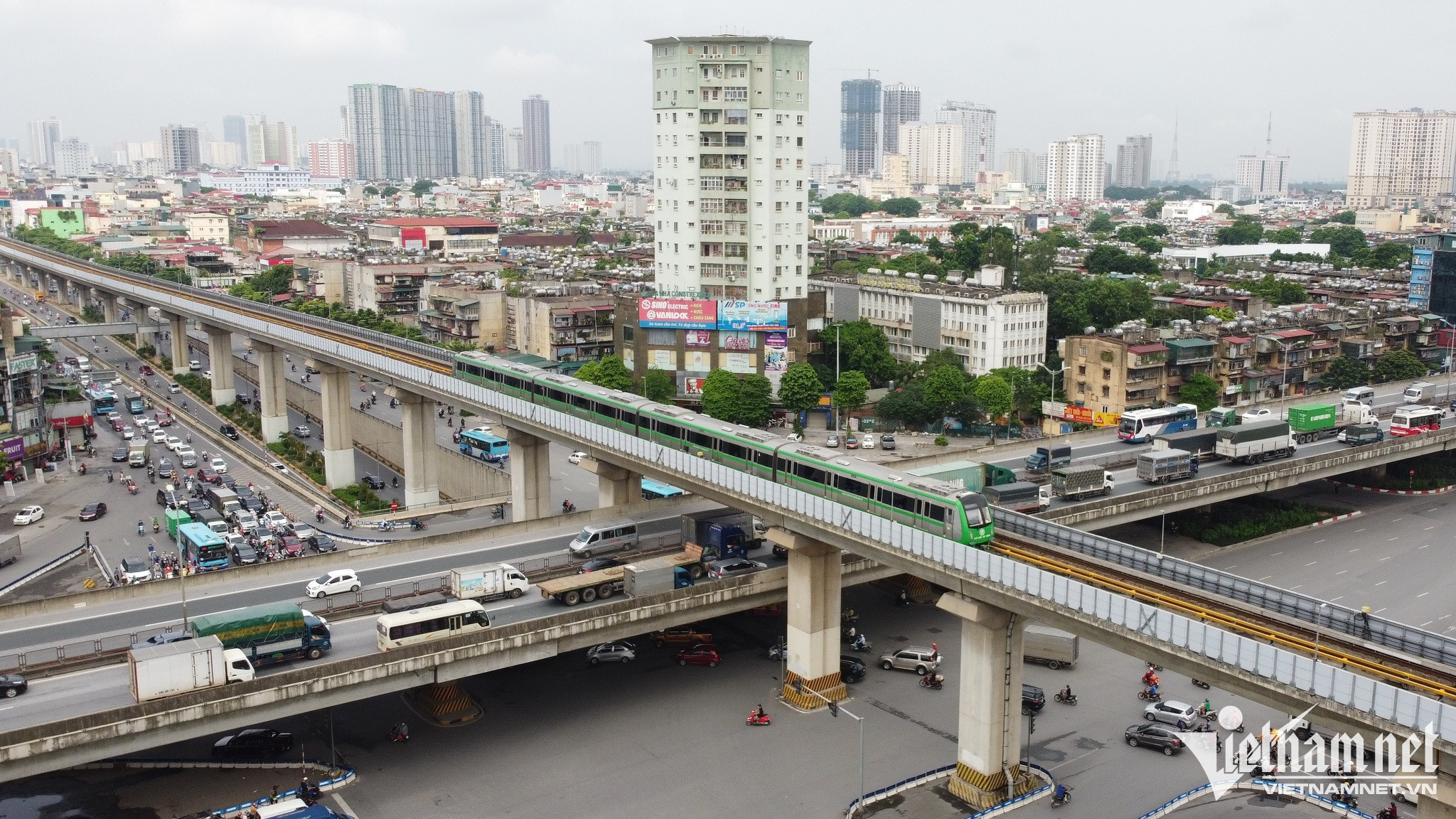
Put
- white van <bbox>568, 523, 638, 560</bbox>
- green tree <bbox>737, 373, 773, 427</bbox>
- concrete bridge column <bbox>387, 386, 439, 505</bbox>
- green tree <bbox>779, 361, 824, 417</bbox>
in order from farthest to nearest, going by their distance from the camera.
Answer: green tree <bbox>779, 361, 824, 417</bbox> → green tree <bbox>737, 373, 773, 427</bbox> → concrete bridge column <bbox>387, 386, 439, 505</bbox> → white van <bbox>568, 523, 638, 560</bbox>

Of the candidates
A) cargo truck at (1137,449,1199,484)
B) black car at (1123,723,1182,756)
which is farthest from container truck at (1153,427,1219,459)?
black car at (1123,723,1182,756)

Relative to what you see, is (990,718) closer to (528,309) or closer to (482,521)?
(482,521)

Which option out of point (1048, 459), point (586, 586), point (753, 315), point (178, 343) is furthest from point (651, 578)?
point (178, 343)

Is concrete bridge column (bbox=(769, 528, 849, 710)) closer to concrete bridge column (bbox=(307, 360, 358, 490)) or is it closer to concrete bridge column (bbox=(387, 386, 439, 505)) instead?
concrete bridge column (bbox=(387, 386, 439, 505))

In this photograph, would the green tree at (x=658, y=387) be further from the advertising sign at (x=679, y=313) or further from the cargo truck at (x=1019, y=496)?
the cargo truck at (x=1019, y=496)

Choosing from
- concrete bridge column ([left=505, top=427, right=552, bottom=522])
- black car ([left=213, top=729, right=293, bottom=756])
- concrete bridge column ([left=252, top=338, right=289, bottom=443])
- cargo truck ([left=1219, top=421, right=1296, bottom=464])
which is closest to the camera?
black car ([left=213, top=729, right=293, bottom=756])

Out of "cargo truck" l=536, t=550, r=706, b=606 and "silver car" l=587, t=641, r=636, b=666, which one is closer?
"cargo truck" l=536, t=550, r=706, b=606

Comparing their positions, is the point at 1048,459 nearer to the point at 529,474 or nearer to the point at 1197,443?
the point at 1197,443

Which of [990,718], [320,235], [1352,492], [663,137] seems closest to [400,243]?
[320,235]
